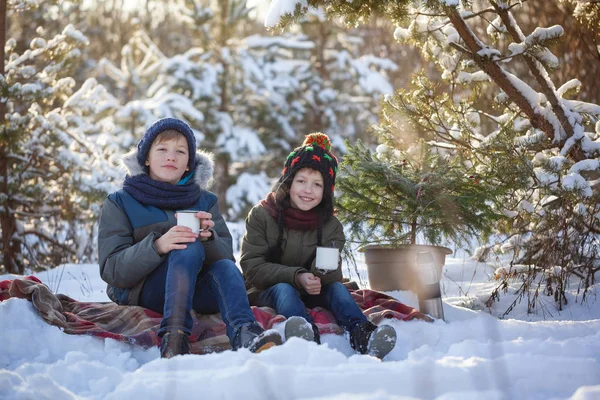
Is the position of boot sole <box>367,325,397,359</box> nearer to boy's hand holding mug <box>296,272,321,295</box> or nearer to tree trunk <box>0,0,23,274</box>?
boy's hand holding mug <box>296,272,321,295</box>

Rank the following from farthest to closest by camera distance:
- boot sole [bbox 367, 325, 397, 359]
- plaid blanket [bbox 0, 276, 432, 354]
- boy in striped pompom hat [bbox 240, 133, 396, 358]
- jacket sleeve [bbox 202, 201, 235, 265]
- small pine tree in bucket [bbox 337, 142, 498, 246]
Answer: small pine tree in bucket [bbox 337, 142, 498, 246] → boy in striped pompom hat [bbox 240, 133, 396, 358] → jacket sleeve [bbox 202, 201, 235, 265] → plaid blanket [bbox 0, 276, 432, 354] → boot sole [bbox 367, 325, 397, 359]

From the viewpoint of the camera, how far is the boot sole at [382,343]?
8.82ft

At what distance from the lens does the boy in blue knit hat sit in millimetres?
2736

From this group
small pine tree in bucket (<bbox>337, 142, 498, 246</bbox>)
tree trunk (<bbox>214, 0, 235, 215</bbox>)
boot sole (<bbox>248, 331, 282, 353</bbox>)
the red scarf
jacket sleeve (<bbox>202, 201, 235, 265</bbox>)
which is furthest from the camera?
tree trunk (<bbox>214, 0, 235, 215</bbox>)

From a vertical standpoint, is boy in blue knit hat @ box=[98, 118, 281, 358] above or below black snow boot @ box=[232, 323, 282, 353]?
above

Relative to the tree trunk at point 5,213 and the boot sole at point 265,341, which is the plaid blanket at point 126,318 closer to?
the boot sole at point 265,341

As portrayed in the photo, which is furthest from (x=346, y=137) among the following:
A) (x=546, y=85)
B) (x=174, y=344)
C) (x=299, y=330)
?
(x=174, y=344)

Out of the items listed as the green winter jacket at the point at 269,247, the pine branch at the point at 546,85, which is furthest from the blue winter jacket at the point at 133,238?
the pine branch at the point at 546,85

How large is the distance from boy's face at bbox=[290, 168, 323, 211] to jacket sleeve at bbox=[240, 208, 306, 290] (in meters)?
0.24

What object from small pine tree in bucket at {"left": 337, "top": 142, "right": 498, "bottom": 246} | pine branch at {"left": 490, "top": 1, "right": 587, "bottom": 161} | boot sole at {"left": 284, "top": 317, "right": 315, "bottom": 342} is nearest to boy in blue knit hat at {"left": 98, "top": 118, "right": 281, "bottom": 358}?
boot sole at {"left": 284, "top": 317, "right": 315, "bottom": 342}

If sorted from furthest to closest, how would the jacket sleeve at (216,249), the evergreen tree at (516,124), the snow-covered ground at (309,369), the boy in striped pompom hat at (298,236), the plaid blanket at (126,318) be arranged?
the evergreen tree at (516,124)
the boy in striped pompom hat at (298,236)
the jacket sleeve at (216,249)
the plaid blanket at (126,318)
the snow-covered ground at (309,369)

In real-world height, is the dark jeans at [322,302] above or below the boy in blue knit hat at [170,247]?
below

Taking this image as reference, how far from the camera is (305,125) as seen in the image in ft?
49.6

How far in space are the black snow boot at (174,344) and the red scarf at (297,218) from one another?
1061mm
